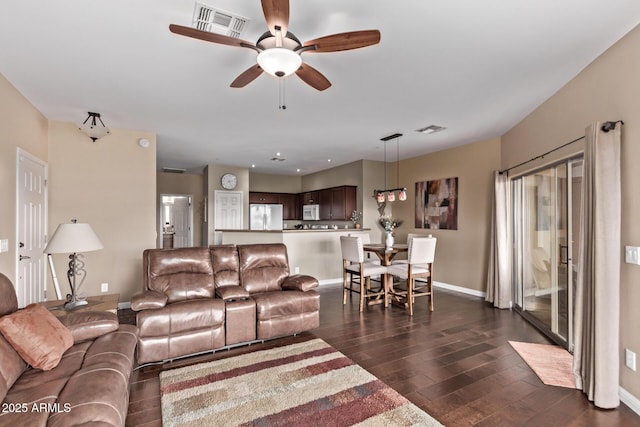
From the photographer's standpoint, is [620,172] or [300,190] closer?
[620,172]

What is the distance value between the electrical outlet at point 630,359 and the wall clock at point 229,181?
766 centimetres

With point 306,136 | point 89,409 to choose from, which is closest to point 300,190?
point 306,136

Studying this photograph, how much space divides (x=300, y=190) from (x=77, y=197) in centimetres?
624

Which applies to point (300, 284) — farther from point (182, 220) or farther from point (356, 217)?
point (182, 220)

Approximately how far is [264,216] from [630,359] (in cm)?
790

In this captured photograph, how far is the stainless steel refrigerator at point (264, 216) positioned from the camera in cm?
897

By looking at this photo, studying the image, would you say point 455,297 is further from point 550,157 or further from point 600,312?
point 600,312

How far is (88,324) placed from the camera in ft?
7.89

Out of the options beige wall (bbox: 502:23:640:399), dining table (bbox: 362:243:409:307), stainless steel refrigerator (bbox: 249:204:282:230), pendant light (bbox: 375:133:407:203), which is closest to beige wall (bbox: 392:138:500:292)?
pendant light (bbox: 375:133:407:203)

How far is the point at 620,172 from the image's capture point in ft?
7.85

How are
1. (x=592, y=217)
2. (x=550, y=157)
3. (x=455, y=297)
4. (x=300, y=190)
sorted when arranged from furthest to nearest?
(x=300, y=190)
(x=455, y=297)
(x=550, y=157)
(x=592, y=217)

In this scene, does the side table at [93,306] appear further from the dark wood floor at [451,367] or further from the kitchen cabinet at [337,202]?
the kitchen cabinet at [337,202]

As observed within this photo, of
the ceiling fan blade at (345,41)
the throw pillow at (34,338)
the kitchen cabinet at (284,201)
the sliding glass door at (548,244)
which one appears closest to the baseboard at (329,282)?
the sliding glass door at (548,244)

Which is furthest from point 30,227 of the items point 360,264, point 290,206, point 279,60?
point 290,206
